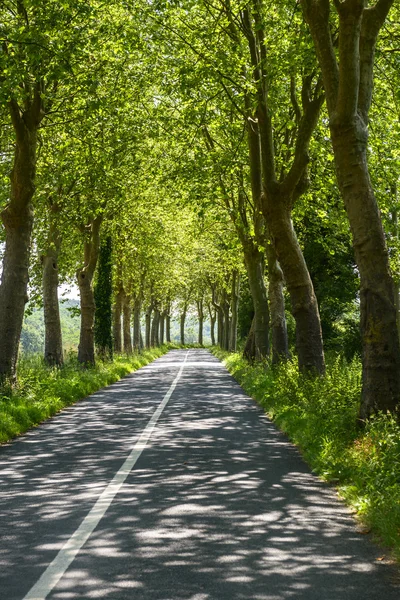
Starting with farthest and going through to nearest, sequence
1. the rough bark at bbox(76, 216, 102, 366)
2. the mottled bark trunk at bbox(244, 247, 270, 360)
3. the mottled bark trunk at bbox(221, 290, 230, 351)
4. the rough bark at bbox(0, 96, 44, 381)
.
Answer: the mottled bark trunk at bbox(221, 290, 230, 351)
the rough bark at bbox(76, 216, 102, 366)
the mottled bark trunk at bbox(244, 247, 270, 360)
the rough bark at bbox(0, 96, 44, 381)

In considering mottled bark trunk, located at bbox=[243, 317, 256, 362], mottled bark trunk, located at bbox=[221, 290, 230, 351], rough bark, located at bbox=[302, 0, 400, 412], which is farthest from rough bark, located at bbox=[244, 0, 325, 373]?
mottled bark trunk, located at bbox=[221, 290, 230, 351]

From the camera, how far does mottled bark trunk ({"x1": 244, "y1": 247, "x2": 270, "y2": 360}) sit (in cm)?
2730

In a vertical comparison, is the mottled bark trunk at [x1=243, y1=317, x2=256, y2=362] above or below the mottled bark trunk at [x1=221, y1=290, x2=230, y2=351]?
below

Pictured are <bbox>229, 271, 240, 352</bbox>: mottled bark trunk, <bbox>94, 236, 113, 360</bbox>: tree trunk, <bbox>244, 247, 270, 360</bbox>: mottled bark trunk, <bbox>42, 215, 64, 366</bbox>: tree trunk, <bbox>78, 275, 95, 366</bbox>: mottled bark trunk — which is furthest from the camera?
<bbox>229, 271, 240, 352</bbox>: mottled bark trunk

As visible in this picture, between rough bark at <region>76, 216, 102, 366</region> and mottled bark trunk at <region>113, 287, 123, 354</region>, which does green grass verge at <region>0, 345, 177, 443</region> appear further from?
mottled bark trunk at <region>113, 287, 123, 354</region>

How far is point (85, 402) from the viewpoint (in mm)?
18922

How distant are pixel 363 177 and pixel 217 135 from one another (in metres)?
17.4

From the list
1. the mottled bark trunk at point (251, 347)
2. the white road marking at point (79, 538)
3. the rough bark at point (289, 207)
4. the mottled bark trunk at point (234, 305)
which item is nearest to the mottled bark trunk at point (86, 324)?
the mottled bark trunk at point (251, 347)

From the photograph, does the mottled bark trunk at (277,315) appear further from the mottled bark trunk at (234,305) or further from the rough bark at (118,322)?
the mottled bark trunk at (234,305)

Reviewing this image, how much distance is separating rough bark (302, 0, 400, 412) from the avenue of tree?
0.02m

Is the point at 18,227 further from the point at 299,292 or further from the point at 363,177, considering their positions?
the point at 363,177

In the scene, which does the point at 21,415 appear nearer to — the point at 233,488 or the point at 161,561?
the point at 233,488

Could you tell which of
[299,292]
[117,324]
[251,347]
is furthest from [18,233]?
[117,324]

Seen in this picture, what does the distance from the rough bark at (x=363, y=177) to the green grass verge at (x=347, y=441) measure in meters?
0.72
